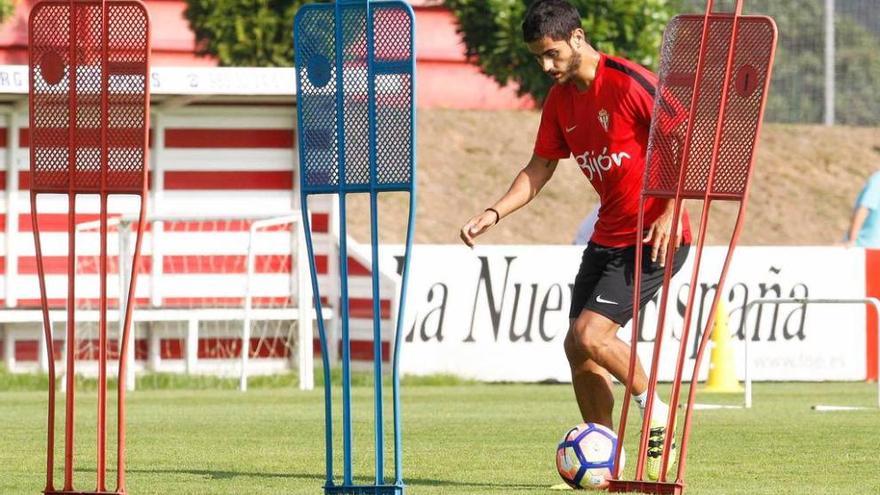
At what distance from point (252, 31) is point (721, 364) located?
1378 centimetres

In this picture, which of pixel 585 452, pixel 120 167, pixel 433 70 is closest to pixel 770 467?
pixel 585 452

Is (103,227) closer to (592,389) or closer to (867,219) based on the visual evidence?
(592,389)

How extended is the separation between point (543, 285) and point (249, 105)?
3715mm

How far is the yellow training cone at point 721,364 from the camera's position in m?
17.5

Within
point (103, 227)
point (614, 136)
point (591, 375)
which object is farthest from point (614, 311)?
point (103, 227)

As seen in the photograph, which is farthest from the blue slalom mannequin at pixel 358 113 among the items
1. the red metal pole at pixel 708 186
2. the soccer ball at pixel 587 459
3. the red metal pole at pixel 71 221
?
the soccer ball at pixel 587 459

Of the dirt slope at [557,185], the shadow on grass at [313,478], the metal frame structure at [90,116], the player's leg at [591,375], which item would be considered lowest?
the dirt slope at [557,185]

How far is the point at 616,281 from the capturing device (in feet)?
29.8

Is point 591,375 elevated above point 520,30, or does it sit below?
above

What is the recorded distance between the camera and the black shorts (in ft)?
29.6

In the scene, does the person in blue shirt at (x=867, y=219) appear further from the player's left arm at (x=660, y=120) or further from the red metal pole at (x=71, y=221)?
the red metal pole at (x=71, y=221)

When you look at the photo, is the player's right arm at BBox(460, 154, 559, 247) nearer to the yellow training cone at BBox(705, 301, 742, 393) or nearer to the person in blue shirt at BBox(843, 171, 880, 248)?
the yellow training cone at BBox(705, 301, 742, 393)

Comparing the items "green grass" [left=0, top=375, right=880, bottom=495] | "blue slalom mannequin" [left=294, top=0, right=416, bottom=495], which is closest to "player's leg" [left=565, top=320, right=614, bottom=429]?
"green grass" [left=0, top=375, right=880, bottom=495]

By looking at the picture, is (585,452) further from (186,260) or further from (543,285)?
(186,260)
